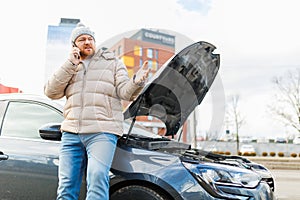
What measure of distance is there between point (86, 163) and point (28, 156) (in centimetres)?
56

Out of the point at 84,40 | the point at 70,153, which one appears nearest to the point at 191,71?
the point at 84,40

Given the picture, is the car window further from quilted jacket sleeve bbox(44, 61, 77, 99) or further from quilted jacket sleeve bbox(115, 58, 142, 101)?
quilted jacket sleeve bbox(115, 58, 142, 101)

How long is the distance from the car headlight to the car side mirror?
3.55ft

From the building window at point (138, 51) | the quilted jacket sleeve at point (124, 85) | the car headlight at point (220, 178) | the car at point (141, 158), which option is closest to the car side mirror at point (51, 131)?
the car at point (141, 158)

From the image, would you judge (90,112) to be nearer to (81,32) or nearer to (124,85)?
(124,85)

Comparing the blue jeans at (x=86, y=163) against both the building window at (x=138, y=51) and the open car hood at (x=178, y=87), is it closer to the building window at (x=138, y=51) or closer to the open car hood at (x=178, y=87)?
the open car hood at (x=178, y=87)

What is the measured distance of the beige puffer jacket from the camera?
8.47ft

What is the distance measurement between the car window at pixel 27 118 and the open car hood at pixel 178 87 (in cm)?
71

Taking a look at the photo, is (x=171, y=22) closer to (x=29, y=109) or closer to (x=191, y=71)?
(x=191, y=71)

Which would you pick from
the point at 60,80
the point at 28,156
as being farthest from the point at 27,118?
the point at 60,80

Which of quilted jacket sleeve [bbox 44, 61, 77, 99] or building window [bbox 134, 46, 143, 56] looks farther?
building window [bbox 134, 46, 143, 56]

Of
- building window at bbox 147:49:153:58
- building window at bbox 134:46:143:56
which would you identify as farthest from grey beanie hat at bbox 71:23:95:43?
building window at bbox 147:49:153:58

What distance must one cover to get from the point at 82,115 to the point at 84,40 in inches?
24.4

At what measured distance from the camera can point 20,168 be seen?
2879mm
